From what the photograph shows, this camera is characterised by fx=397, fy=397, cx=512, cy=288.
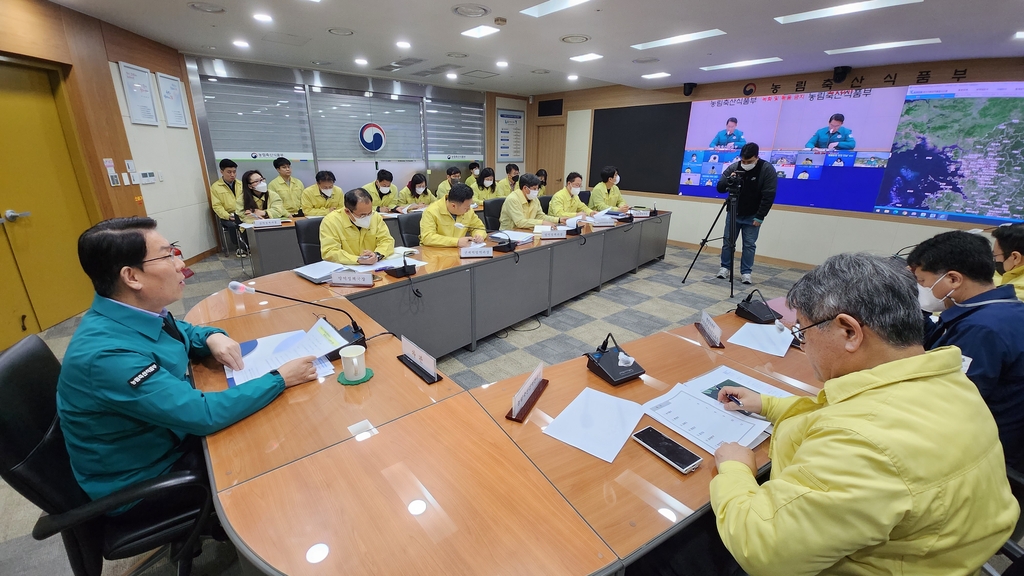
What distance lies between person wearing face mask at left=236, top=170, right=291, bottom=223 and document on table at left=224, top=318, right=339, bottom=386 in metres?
4.10

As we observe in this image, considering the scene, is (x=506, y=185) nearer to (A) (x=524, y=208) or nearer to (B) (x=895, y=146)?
(A) (x=524, y=208)

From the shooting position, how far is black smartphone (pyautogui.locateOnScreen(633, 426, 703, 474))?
1.00m

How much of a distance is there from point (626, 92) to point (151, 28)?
21.0ft

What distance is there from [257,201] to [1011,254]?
6594 millimetres

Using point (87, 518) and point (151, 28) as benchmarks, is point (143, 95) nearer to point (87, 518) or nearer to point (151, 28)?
point (151, 28)

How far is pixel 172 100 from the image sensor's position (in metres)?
4.85

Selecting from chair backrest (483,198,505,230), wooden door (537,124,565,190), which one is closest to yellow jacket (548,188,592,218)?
chair backrest (483,198,505,230)

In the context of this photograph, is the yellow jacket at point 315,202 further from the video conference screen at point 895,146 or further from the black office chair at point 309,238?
the video conference screen at point 895,146

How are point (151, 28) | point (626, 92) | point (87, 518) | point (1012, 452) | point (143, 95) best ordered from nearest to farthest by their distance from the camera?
point (87, 518), point (1012, 452), point (151, 28), point (143, 95), point (626, 92)

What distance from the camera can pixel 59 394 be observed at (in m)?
1.04

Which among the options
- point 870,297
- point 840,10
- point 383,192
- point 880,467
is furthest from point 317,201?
point 880,467

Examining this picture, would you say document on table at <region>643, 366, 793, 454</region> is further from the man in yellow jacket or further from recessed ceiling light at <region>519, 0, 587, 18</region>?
recessed ceiling light at <region>519, 0, 587, 18</region>

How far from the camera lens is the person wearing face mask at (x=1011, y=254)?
1.70 meters

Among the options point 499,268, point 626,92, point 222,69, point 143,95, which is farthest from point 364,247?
point 626,92
